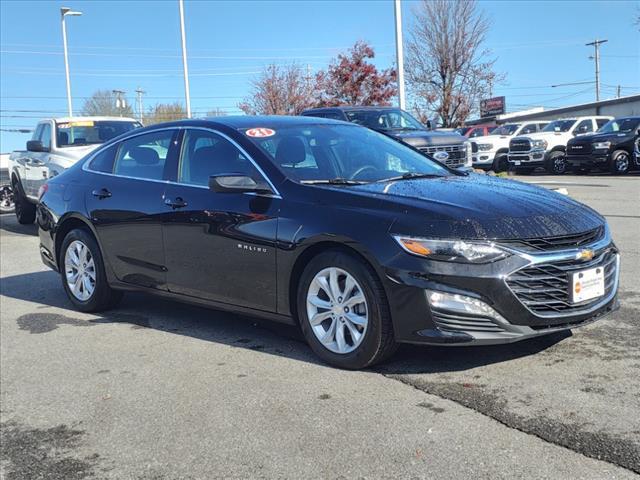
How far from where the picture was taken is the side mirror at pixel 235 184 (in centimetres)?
464

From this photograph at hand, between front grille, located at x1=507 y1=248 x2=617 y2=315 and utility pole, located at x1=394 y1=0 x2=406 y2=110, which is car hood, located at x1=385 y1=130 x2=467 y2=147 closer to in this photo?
utility pole, located at x1=394 y1=0 x2=406 y2=110

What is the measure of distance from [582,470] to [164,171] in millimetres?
3840

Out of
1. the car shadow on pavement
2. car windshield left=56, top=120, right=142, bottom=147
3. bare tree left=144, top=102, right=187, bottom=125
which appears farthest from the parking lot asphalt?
bare tree left=144, top=102, right=187, bottom=125

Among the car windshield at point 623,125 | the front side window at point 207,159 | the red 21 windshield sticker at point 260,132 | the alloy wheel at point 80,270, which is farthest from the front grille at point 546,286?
the car windshield at point 623,125

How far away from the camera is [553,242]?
392cm

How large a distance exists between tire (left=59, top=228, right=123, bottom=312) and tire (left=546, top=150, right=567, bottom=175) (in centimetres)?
→ 1994

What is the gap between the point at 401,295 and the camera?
155 inches

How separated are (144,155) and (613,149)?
1852cm

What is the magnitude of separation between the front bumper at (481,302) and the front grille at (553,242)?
0.04 metres

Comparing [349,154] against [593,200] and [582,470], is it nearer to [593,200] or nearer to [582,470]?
[582,470]

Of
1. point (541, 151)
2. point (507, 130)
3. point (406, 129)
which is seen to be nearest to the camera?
point (406, 129)

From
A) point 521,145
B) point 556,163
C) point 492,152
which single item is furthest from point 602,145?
point 492,152

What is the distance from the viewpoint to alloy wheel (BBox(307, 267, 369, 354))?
13.8 feet

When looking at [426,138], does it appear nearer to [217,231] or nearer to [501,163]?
[217,231]
